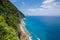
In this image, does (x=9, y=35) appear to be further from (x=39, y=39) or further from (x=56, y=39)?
(x=56, y=39)

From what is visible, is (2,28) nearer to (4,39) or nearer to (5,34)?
(5,34)

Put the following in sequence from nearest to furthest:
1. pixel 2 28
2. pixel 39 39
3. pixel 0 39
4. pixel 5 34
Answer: pixel 0 39
pixel 5 34
pixel 2 28
pixel 39 39

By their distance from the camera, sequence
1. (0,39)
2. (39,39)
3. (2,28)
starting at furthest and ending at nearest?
(39,39) < (2,28) < (0,39)

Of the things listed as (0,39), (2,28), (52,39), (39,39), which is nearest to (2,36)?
(0,39)

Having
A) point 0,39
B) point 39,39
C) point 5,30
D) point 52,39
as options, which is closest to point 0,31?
point 5,30

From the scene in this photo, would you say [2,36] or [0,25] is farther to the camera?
[0,25]

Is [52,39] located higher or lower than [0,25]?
lower

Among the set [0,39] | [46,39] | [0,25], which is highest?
[0,25]

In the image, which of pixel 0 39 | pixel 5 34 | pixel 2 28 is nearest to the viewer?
pixel 0 39

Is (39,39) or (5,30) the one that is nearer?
(5,30)
